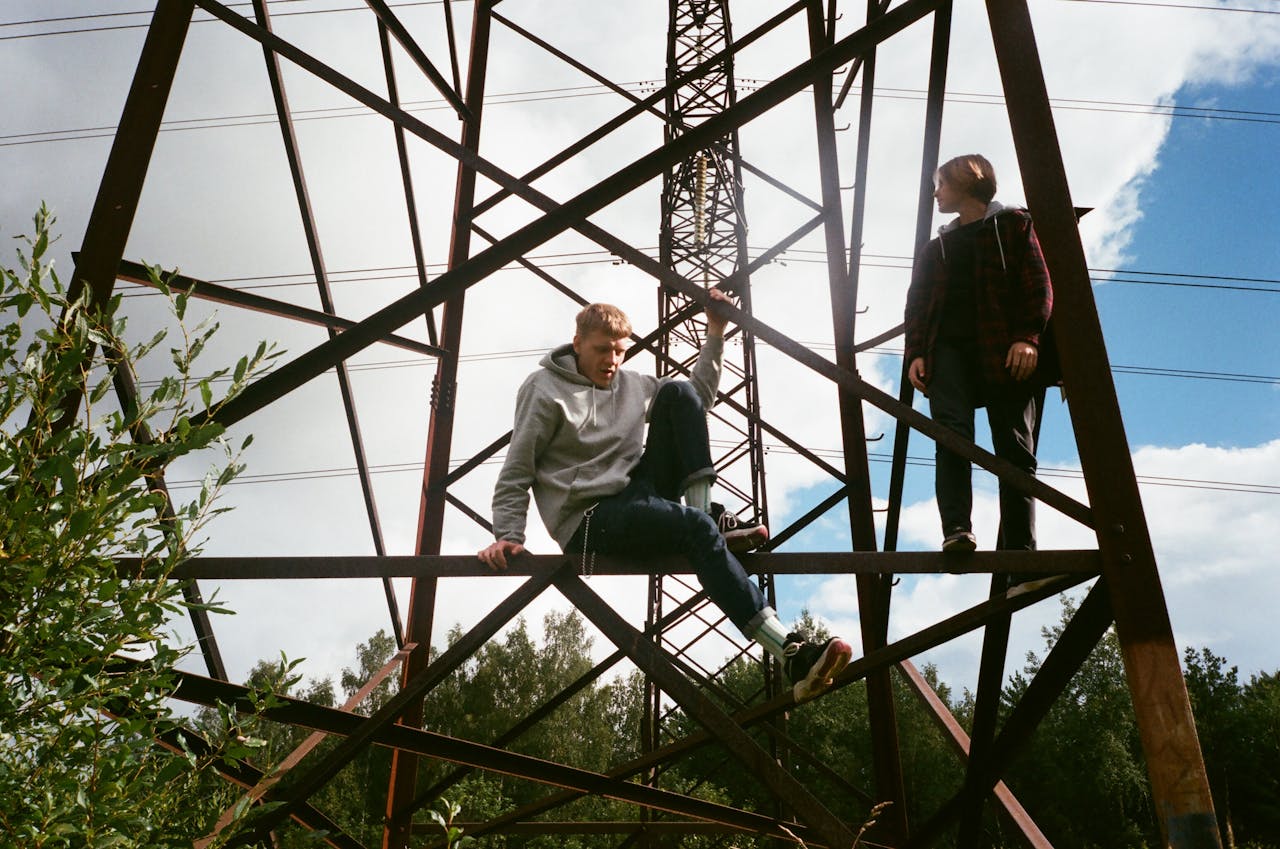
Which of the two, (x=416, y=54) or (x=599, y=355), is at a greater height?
(x=416, y=54)

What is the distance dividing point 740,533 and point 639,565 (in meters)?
0.37

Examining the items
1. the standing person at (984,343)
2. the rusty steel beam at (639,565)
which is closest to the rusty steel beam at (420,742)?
the rusty steel beam at (639,565)

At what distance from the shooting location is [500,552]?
301 cm

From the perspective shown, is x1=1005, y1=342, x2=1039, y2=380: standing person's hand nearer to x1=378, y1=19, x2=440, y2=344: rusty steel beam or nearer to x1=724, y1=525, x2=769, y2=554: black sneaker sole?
x1=724, y1=525, x2=769, y2=554: black sneaker sole

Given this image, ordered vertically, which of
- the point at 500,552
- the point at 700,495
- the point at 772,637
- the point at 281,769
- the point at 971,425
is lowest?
the point at 281,769

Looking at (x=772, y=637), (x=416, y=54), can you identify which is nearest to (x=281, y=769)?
(x=772, y=637)

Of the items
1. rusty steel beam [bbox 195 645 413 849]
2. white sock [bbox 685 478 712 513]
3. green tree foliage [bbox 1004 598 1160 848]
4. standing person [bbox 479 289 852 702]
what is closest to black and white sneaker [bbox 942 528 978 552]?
standing person [bbox 479 289 852 702]

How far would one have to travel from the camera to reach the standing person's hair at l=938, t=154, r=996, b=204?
3.44 m

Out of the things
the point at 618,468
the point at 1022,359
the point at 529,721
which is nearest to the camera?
the point at 1022,359

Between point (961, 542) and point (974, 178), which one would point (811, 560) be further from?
point (974, 178)

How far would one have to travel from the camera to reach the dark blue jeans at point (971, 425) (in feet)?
10.0

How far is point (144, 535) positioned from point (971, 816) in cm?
363

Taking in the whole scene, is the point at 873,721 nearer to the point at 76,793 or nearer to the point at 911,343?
the point at 911,343

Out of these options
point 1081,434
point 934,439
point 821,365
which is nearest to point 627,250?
point 821,365
